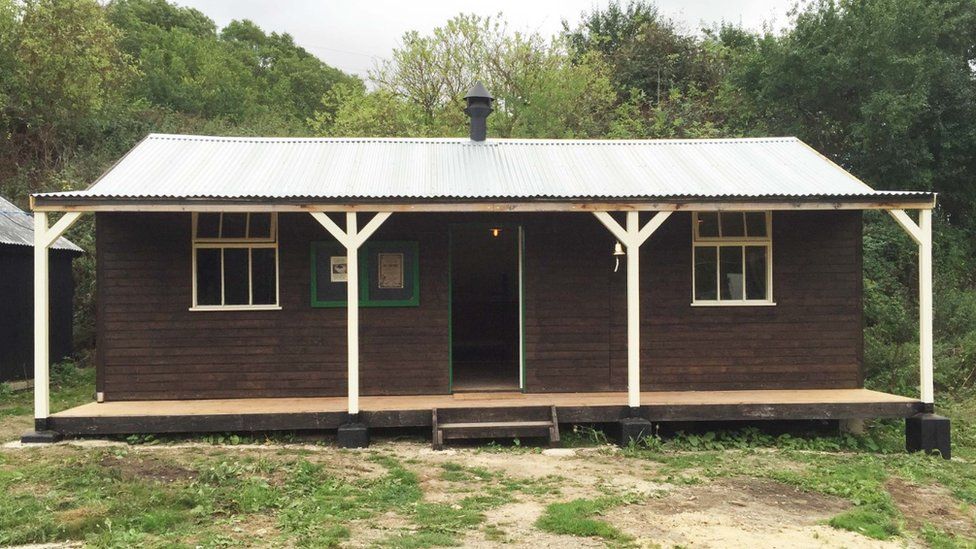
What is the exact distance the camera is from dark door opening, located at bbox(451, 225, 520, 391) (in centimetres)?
1257

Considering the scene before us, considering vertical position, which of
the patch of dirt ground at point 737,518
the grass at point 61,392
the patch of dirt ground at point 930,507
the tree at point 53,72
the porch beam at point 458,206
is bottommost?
the patch of dirt ground at point 930,507

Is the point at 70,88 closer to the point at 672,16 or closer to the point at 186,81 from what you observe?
the point at 186,81

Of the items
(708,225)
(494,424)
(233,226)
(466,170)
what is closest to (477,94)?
(466,170)

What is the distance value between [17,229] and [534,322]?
907 centimetres

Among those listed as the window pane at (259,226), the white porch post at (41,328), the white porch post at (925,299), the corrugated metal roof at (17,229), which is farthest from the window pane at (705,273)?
the corrugated metal roof at (17,229)

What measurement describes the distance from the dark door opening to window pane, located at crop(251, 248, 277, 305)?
415 cm

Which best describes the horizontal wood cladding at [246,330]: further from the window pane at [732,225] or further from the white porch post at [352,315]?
the window pane at [732,225]

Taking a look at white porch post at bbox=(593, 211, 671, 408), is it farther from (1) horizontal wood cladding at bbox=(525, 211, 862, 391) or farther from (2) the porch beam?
(1) horizontal wood cladding at bbox=(525, 211, 862, 391)

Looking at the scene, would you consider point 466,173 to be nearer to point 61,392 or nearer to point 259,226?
point 259,226

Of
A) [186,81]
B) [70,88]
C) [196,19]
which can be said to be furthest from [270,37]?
[70,88]

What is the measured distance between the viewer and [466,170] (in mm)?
9289

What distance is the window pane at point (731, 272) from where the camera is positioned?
8.94m

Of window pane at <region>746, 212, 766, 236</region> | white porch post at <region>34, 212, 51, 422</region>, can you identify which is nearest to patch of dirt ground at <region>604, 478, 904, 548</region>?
window pane at <region>746, 212, 766, 236</region>

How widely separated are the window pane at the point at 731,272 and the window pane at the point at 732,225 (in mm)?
182
